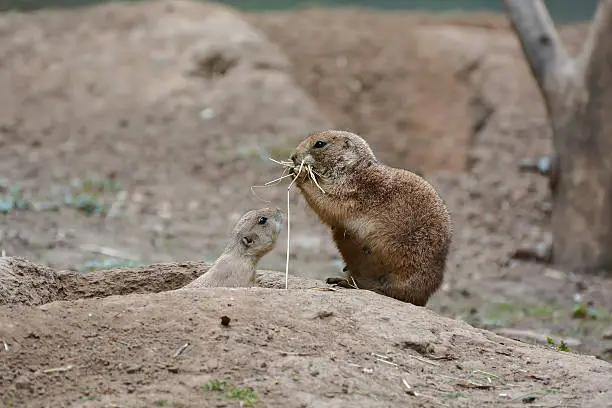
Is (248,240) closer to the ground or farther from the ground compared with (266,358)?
closer to the ground

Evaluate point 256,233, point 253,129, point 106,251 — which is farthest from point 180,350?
point 253,129

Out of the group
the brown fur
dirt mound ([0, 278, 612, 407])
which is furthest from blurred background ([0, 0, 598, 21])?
dirt mound ([0, 278, 612, 407])

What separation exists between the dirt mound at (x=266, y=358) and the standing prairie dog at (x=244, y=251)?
768mm

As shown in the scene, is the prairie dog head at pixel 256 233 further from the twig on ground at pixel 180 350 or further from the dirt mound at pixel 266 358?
the twig on ground at pixel 180 350

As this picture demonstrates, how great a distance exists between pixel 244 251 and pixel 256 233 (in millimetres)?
138

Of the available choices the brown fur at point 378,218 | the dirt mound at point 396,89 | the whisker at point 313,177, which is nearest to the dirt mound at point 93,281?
the brown fur at point 378,218

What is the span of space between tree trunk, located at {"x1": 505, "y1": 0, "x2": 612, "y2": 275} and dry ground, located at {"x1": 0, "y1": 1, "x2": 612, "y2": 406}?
46cm

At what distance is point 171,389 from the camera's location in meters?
3.84

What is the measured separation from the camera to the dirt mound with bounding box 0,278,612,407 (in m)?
3.89

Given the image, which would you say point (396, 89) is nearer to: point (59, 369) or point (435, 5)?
point (435, 5)

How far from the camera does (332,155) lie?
5.64 metres

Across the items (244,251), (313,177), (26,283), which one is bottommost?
(26,283)

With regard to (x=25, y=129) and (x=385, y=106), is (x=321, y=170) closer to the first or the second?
(x=25, y=129)

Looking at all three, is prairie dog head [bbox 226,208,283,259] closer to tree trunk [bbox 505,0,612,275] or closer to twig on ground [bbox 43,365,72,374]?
twig on ground [bbox 43,365,72,374]
